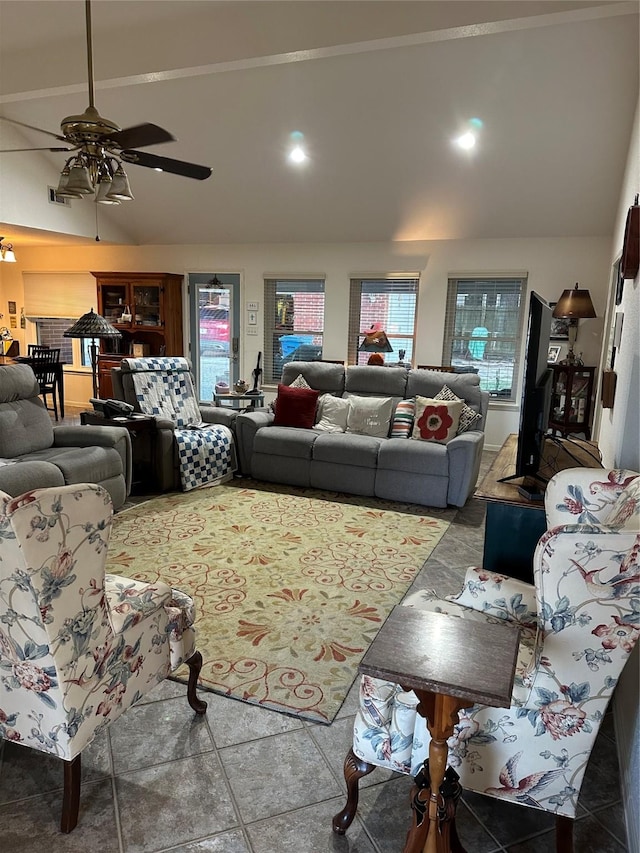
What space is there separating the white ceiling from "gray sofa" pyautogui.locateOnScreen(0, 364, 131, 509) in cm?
211

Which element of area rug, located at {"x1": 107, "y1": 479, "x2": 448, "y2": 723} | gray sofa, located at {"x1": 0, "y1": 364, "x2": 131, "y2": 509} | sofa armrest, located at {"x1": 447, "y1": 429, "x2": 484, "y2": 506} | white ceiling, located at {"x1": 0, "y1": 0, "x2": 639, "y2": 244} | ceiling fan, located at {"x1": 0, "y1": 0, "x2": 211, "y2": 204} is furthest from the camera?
sofa armrest, located at {"x1": 447, "y1": 429, "x2": 484, "y2": 506}

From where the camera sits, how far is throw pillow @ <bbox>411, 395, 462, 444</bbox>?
4.64 meters

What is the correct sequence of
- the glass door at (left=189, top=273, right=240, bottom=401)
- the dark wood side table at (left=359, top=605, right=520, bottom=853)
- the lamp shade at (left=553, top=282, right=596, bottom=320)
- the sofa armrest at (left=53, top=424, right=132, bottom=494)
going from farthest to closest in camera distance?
the glass door at (left=189, top=273, right=240, bottom=401)
the lamp shade at (left=553, top=282, right=596, bottom=320)
the sofa armrest at (left=53, top=424, right=132, bottom=494)
the dark wood side table at (left=359, top=605, right=520, bottom=853)

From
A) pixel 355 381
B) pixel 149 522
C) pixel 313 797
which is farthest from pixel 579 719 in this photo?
pixel 355 381

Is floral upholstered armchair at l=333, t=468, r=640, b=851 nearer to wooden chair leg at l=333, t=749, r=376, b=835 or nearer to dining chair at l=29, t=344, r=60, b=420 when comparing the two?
wooden chair leg at l=333, t=749, r=376, b=835

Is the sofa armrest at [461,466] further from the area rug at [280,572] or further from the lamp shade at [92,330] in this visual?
the lamp shade at [92,330]

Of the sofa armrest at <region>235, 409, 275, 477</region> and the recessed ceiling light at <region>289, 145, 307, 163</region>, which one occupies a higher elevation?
the recessed ceiling light at <region>289, 145, 307, 163</region>

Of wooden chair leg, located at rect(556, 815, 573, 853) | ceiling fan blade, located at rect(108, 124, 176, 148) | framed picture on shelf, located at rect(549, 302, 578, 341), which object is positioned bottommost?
wooden chair leg, located at rect(556, 815, 573, 853)

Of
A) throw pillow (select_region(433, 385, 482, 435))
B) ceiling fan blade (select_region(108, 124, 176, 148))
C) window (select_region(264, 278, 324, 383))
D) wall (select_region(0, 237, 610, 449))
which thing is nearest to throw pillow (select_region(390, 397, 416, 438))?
throw pillow (select_region(433, 385, 482, 435))

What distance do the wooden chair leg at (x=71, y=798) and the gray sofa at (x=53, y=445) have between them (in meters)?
2.22

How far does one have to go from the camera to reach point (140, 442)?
4.61m

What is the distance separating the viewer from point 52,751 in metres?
1.57

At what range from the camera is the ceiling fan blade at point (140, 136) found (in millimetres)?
2836

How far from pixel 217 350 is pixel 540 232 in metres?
4.25
